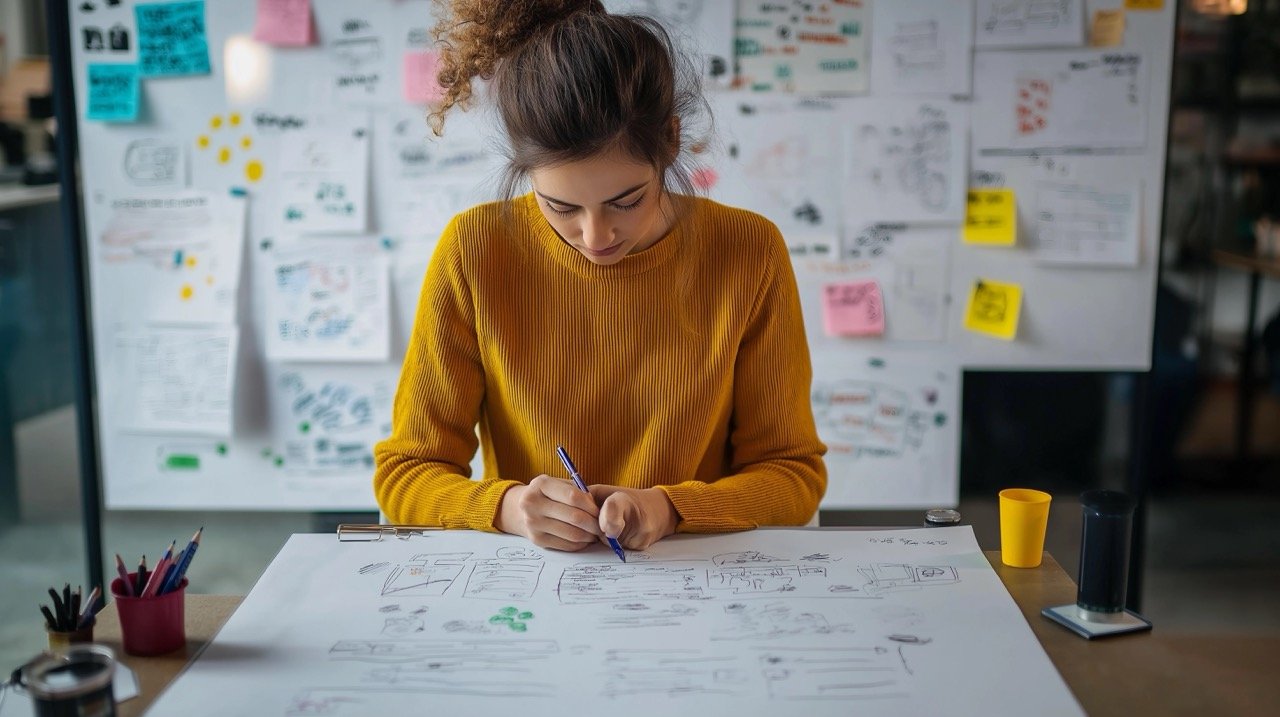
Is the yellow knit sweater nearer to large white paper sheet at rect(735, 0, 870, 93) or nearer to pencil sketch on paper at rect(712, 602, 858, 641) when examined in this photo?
pencil sketch on paper at rect(712, 602, 858, 641)

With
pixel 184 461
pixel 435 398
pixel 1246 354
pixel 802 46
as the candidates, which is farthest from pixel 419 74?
pixel 1246 354

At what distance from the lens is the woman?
1357mm

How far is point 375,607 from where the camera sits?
1110 millimetres

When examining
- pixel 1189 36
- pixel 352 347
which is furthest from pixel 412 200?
pixel 1189 36

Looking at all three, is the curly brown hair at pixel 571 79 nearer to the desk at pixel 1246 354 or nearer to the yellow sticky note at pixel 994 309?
the yellow sticky note at pixel 994 309

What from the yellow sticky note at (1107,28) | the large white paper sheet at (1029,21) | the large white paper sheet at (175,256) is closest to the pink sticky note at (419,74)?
the large white paper sheet at (175,256)

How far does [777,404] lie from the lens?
1.47 metres

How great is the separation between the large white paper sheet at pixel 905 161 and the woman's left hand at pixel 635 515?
122 centimetres

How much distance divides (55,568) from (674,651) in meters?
2.61

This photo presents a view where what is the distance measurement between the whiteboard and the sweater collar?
83cm

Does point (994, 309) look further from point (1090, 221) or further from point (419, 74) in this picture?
point (419, 74)

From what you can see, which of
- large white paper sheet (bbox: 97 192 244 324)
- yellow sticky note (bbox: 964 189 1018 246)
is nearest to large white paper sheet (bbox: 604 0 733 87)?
yellow sticky note (bbox: 964 189 1018 246)

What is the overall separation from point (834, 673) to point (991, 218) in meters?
1.57

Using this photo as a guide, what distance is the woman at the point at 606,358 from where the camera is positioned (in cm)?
136
